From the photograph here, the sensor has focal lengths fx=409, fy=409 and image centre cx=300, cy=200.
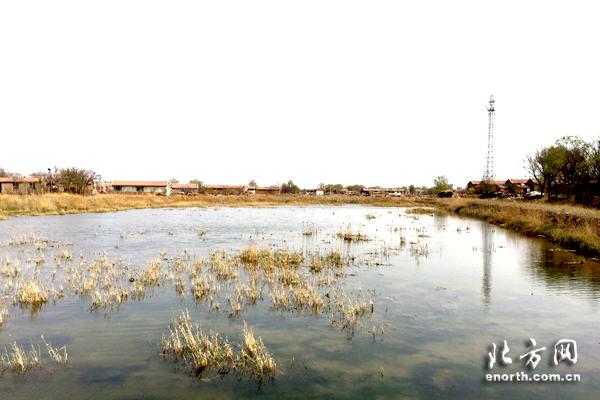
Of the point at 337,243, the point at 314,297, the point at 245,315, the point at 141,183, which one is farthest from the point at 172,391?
the point at 141,183

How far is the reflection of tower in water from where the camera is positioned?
15.7 metres

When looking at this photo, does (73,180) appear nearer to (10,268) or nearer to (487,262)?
(10,268)

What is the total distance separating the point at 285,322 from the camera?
12.0 meters

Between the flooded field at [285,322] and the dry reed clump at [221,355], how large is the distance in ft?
0.12

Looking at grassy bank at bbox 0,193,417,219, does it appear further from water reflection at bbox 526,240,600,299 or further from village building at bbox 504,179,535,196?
water reflection at bbox 526,240,600,299

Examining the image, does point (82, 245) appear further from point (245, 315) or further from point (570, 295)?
point (570, 295)

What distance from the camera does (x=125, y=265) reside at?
19672 mm

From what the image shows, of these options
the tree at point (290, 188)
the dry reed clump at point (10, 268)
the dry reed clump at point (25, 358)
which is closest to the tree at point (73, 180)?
the dry reed clump at point (10, 268)

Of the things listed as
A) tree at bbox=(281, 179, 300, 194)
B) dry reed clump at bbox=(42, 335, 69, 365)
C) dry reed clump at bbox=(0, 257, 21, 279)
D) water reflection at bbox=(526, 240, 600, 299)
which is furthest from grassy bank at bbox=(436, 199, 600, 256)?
tree at bbox=(281, 179, 300, 194)

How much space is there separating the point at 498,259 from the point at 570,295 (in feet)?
25.9

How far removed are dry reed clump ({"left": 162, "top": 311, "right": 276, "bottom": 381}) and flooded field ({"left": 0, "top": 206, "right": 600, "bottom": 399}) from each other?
0.04 m

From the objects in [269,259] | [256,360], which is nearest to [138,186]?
[269,259]

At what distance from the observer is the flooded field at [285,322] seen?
830 centimetres

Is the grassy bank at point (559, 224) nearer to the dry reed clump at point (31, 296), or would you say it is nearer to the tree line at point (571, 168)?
the tree line at point (571, 168)
